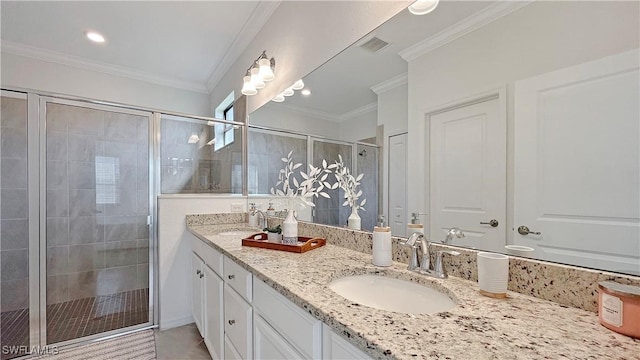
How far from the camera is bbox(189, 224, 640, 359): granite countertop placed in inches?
19.9

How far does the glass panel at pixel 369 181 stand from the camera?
1341 mm

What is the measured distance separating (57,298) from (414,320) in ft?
9.66

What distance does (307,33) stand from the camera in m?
1.84

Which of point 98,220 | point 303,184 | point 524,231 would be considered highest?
point 303,184

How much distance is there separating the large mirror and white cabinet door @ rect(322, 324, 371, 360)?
0.59m

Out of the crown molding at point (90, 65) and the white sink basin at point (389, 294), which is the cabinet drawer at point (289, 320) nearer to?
the white sink basin at point (389, 294)

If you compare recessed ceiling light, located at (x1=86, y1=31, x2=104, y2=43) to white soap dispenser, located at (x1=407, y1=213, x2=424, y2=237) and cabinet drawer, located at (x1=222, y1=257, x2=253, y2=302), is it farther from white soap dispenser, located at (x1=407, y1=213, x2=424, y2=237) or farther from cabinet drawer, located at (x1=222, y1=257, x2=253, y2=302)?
white soap dispenser, located at (x1=407, y1=213, x2=424, y2=237)

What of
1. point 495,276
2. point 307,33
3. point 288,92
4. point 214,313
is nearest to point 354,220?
point 495,276

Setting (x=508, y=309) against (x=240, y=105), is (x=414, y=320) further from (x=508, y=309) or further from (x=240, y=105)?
(x=240, y=105)

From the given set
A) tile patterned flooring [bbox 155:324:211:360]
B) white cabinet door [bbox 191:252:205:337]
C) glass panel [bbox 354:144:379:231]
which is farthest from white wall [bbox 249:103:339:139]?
tile patterned flooring [bbox 155:324:211:360]

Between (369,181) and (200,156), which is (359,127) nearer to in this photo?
(369,181)

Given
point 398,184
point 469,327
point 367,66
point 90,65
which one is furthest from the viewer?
point 90,65

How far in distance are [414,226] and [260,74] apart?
1.71 metres

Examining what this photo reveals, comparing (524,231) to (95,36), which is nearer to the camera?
(524,231)
